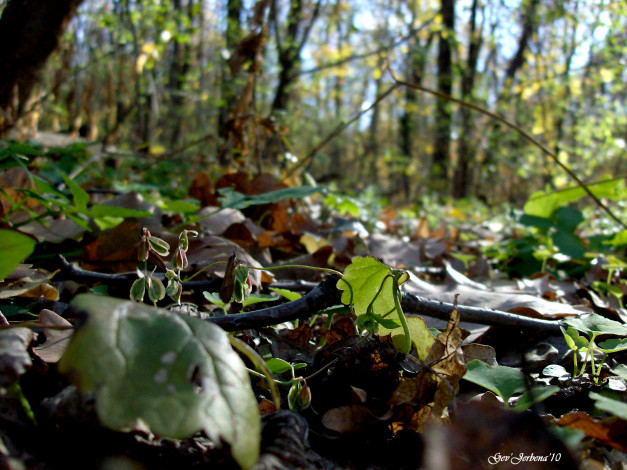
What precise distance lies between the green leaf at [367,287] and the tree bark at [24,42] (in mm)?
2189

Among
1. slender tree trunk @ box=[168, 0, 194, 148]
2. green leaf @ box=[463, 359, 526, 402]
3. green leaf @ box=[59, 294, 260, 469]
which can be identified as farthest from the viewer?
slender tree trunk @ box=[168, 0, 194, 148]

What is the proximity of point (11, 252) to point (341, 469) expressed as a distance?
642mm

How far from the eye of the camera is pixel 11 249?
802mm

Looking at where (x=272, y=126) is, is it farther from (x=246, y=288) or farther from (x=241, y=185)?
(x=246, y=288)

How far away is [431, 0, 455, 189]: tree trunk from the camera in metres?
9.41

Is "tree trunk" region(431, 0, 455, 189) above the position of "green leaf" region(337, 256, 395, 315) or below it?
above

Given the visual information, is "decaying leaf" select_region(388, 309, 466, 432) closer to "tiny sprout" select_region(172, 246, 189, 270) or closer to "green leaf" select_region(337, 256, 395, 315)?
"green leaf" select_region(337, 256, 395, 315)

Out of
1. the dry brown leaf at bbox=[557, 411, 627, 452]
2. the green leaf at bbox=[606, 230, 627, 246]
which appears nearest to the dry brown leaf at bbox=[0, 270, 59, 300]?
the dry brown leaf at bbox=[557, 411, 627, 452]

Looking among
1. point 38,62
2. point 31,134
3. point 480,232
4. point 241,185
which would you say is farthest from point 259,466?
point 480,232

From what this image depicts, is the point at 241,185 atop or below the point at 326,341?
atop

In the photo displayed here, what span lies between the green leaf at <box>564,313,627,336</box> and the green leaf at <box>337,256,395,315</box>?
0.36 meters

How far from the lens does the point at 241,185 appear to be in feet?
6.98

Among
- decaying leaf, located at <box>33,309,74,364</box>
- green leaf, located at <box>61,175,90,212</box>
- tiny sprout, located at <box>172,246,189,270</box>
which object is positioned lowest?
decaying leaf, located at <box>33,309,74,364</box>

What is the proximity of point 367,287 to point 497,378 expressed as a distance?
0.89 feet
